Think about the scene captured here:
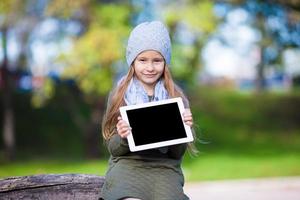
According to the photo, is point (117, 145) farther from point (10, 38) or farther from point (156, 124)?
point (10, 38)

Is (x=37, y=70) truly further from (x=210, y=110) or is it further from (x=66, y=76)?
(x=210, y=110)

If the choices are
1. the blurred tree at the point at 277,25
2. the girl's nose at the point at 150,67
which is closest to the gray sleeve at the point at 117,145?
the girl's nose at the point at 150,67

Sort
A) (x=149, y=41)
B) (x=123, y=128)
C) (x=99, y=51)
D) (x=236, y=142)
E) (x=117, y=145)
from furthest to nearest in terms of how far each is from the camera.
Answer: (x=236, y=142), (x=99, y=51), (x=149, y=41), (x=117, y=145), (x=123, y=128)

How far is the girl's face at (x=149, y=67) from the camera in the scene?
8.29 feet

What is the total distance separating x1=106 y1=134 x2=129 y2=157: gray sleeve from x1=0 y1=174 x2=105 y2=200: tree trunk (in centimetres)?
33

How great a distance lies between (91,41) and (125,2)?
5.10 feet

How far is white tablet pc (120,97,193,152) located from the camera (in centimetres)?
234

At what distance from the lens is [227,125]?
2159 cm

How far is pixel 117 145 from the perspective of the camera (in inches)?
95.3

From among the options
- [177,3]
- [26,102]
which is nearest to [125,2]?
[177,3]

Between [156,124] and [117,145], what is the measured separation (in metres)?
0.18

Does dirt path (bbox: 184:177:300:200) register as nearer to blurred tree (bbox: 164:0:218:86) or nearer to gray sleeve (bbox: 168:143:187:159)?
blurred tree (bbox: 164:0:218:86)

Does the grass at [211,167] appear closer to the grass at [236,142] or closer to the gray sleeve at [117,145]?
the grass at [236,142]

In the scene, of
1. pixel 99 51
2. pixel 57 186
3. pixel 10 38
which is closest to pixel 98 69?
pixel 99 51
